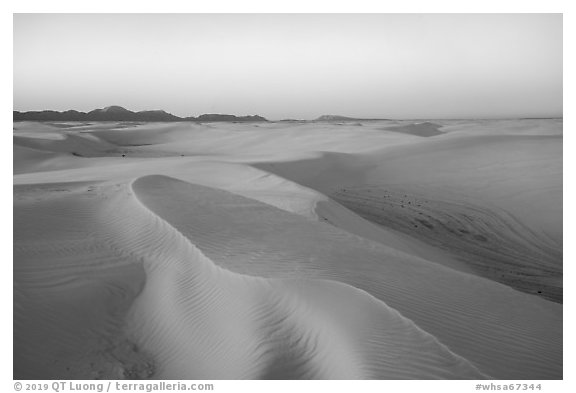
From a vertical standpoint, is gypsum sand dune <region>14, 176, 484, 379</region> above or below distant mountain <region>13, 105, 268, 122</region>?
below

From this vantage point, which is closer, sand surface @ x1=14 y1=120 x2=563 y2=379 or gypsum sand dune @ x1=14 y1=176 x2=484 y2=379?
gypsum sand dune @ x1=14 y1=176 x2=484 y2=379

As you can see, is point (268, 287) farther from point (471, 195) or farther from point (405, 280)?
point (471, 195)

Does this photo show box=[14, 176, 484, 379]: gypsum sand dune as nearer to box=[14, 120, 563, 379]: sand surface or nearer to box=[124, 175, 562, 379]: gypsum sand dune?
box=[14, 120, 563, 379]: sand surface

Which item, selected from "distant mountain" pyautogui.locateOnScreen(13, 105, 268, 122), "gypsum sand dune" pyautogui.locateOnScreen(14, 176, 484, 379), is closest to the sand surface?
"gypsum sand dune" pyautogui.locateOnScreen(14, 176, 484, 379)

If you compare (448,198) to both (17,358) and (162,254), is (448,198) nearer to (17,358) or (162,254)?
(162,254)

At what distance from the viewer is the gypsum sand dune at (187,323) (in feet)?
12.9

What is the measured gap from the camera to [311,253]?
629 cm

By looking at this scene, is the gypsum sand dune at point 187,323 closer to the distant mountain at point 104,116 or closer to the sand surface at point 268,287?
the sand surface at point 268,287

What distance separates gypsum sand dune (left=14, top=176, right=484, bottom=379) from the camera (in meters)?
3.92

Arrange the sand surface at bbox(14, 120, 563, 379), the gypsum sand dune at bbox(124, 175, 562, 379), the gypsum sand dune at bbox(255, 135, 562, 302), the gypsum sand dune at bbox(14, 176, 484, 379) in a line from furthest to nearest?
the gypsum sand dune at bbox(255, 135, 562, 302) → the gypsum sand dune at bbox(124, 175, 562, 379) → the sand surface at bbox(14, 120, 563, 379) → the gypsum sand dune at bbox(14, 176, 484, 379)

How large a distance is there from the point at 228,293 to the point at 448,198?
1036 cm

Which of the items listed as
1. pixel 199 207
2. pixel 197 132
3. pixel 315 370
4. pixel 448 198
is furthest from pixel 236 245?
pixel 197 132

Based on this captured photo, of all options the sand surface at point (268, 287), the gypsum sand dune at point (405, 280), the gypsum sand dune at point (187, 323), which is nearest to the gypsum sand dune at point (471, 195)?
the sand surface at point (268, 287)

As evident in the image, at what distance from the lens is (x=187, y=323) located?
5027 millimetres
